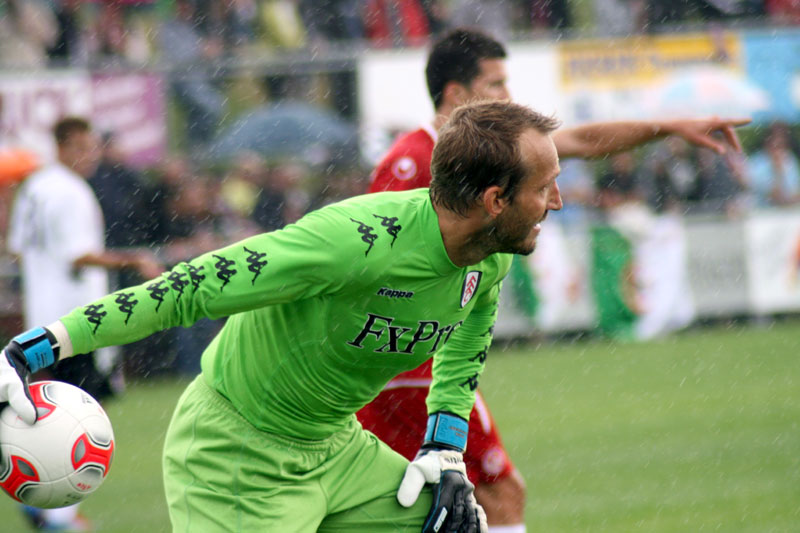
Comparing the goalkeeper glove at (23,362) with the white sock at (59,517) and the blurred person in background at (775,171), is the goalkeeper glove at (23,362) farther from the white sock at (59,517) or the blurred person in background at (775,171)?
the blurred person in background at (775,171)

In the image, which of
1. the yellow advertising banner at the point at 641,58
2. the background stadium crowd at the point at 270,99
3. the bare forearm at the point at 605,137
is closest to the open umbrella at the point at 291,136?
the background stadium crowd at the point at 270,99

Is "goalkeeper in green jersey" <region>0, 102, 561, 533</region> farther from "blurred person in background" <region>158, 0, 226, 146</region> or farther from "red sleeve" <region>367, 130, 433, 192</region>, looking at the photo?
"blurred person in background" <region>158, 0, 226, 146</region>

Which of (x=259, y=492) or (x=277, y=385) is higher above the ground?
(x=277, y=385)

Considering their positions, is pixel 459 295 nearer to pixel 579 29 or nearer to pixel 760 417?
pixel 760 417

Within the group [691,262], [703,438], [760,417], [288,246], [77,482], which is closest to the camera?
[288,246]

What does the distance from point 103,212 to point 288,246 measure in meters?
9.56

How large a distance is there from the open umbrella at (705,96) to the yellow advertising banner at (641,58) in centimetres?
49

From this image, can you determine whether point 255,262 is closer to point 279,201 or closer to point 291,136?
point 279,201

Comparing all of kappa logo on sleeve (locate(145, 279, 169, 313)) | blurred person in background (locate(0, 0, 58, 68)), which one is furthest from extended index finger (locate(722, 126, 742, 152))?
blurred person in background (locate(0, 0, 58, 68))

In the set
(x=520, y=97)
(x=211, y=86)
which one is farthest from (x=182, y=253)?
(x=520, y=97)

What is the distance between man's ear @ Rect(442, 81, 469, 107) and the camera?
18.3 feet

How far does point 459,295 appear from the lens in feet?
12.5

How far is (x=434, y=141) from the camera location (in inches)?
207

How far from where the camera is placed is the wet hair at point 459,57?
5.62 m
